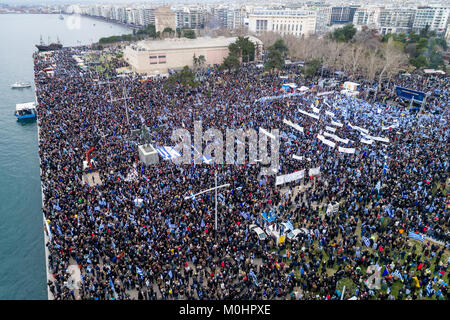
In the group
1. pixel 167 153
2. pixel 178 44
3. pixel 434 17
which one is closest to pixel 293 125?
pixel 167 153

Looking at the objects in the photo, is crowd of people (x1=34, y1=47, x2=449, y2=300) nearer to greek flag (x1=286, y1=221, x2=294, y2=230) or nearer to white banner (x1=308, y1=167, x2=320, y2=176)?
white banner (x1=308, y1=167, x2=320, y2=176)

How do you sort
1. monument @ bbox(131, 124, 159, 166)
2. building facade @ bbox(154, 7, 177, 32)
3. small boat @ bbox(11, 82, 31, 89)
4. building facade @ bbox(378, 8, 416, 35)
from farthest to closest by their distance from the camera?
building facade @ bbox(378, 8, 416, 35) → building facade @ bbox(154, 7, 177, 32) → small boat @ bbox(11, 82, 31, 89) → monument @ bbox(131, 124, 159, 166)

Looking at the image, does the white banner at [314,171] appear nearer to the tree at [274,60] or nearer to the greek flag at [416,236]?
the greek flag at [416,236]

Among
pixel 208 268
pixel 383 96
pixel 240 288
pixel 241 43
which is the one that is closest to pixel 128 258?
pixel 208 268

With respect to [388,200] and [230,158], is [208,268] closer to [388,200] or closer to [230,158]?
[230,158]

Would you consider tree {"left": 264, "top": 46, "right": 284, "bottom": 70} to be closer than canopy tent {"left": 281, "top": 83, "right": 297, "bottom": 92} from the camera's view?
No

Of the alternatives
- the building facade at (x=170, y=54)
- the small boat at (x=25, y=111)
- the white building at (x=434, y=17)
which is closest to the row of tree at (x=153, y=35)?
the building facade at (x=170, y=54)

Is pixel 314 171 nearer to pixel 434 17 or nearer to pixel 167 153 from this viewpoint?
pixel 167 153

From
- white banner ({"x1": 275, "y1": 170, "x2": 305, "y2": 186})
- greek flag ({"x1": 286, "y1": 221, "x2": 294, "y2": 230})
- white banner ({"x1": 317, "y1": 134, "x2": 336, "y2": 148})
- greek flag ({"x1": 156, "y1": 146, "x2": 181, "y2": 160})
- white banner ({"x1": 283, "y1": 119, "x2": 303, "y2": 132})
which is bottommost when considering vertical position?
greek flag ({"x1": 286, "y1": 221, "x2": 294, "y2": 230})

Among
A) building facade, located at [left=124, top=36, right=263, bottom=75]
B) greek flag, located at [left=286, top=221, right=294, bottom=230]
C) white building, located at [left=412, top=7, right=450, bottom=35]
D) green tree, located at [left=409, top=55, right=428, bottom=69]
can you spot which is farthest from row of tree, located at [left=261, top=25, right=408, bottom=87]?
white building, located at [left=412, top=7, right=450, bottom=35]
